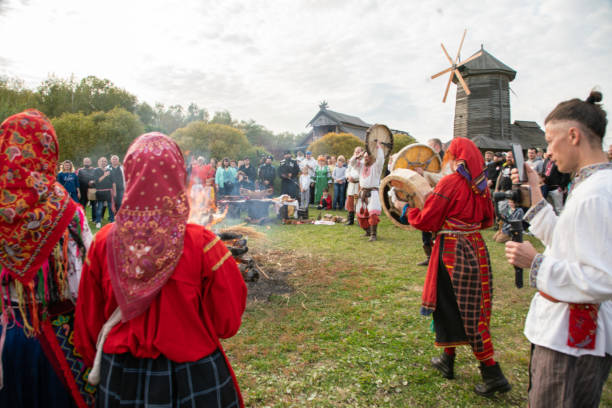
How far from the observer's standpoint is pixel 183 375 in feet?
5.45

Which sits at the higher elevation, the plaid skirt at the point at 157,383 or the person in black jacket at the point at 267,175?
the person in black jacket at the point at 267,175

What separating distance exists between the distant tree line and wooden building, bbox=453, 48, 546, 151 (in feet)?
55.7

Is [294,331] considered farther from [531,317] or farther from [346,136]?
[346,136]

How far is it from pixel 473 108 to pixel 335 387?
1123 inches

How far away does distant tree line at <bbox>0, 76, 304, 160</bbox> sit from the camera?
2750 centimetres

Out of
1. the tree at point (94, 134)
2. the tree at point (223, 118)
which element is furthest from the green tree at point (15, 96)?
the tree at point (223, 118)

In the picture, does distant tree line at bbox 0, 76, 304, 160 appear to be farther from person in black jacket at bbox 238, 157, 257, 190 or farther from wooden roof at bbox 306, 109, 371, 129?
wooden roof at bbox 306, 109, 371, 129

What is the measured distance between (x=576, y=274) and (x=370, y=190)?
7.42 m

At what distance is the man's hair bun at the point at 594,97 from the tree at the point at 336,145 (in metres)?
26.7

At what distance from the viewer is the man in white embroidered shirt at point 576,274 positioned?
4.94 feet

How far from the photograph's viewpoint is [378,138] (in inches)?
336

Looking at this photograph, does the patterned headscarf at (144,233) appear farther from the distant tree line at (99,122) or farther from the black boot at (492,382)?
the distant tree line at (99,122)

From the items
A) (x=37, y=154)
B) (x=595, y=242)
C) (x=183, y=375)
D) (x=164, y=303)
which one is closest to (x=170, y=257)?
(x=164, y=303)

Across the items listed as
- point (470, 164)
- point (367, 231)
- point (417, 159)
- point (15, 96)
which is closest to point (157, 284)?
point (470, 164)
